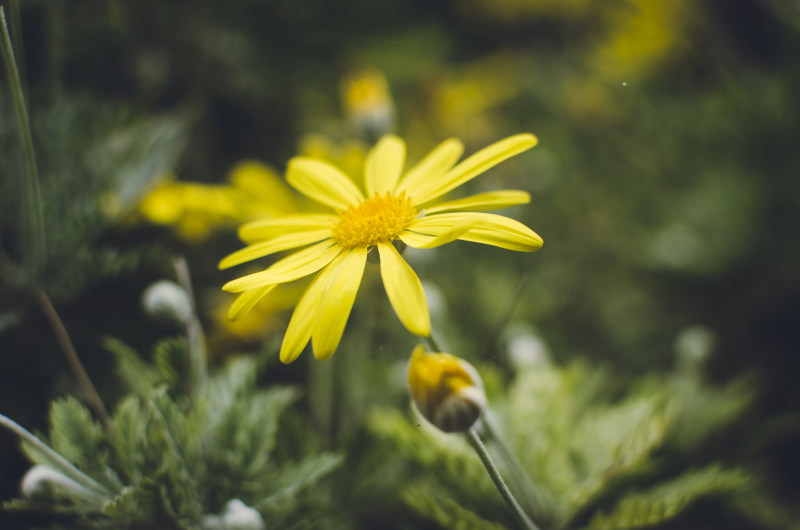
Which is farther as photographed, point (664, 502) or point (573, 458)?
point (573, 458)

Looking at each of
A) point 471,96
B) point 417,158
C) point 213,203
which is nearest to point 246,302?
point 213,203

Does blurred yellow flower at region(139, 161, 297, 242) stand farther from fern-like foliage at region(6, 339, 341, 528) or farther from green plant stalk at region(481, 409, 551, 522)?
green plant stalk at region(481, 409, 551, 522)

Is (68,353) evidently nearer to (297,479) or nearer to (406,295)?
(297,479)

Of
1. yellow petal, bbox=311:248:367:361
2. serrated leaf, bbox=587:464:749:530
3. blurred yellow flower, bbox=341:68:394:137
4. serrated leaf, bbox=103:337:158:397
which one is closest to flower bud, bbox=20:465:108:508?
serrated leaf, bbox=103:337:158:397

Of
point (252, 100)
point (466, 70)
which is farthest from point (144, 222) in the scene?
point (466, 70)

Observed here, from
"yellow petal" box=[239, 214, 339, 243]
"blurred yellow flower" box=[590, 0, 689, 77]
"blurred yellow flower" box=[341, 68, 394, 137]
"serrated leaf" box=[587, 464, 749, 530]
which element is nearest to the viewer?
"serrated leaf" box=[587, 464, 749, 530]

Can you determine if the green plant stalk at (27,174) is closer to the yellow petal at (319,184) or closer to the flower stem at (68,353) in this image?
the flower stem at (68,353)
